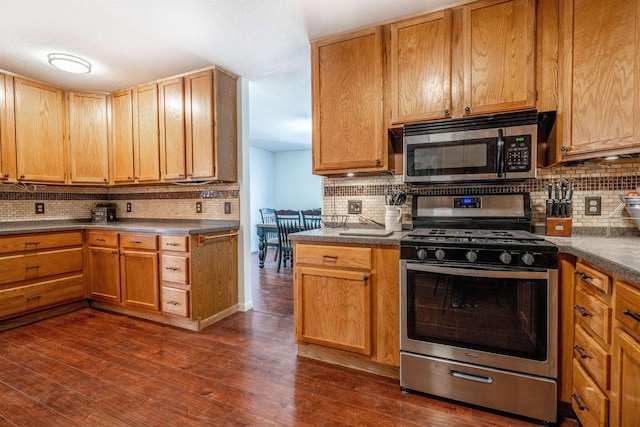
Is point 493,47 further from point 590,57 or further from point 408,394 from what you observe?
point 408,394

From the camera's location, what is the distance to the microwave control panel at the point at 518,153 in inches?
72.9

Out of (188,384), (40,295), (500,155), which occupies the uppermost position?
(500,155)

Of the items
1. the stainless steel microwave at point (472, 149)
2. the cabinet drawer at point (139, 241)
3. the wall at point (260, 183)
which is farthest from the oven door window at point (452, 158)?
the wall at point (260, 183)

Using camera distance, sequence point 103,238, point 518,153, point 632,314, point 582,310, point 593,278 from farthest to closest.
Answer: point 103,238 → point 518,153 → point 582,310 → point 593,278 → point 632,314

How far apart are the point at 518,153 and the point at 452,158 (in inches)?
13.9

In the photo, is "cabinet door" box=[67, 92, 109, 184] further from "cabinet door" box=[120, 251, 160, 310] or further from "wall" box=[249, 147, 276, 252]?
"wall" box=[249, 147, 276, 252]

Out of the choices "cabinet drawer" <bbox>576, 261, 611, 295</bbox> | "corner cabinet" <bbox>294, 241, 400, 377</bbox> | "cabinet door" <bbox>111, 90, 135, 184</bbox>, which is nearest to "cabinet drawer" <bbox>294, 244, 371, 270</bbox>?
"corner cabinet" <bbox>294, 241, 400, 377</bbox>

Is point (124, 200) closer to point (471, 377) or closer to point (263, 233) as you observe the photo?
point (263, 233)

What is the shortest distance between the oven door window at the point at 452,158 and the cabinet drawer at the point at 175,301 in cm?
203

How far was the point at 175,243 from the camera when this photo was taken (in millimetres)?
2676

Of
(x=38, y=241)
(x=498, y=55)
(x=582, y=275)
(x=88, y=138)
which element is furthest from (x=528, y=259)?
(x=88, y=138)

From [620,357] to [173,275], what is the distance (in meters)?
2.77

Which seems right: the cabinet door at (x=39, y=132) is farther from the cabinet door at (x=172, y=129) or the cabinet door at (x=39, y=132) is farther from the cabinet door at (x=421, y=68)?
the cabinet door at (x=421, y=68)

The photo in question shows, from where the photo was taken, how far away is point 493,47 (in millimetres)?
1908
